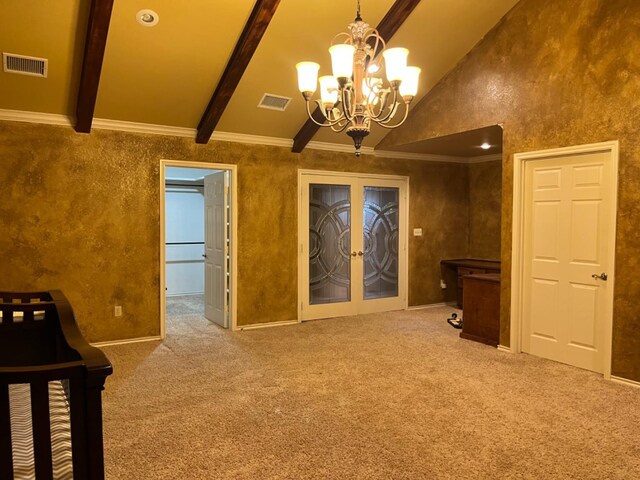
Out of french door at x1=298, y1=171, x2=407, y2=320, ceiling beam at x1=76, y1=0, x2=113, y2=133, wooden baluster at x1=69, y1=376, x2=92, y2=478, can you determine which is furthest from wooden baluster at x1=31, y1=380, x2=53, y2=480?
french door at x1=298, y1=171, x2=407, y2=320

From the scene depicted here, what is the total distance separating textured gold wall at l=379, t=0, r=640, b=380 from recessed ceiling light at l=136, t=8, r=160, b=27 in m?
3.20

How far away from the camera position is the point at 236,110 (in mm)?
5004

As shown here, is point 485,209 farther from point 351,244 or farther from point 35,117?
point 35,117

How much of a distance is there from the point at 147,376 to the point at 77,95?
2.66 meters

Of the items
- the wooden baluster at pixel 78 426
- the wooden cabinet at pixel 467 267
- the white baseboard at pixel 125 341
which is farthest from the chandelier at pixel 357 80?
the wooden cabinet at pixel 467 267

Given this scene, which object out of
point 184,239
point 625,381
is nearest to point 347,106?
point 625,381

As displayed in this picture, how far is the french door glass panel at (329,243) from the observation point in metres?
6.10

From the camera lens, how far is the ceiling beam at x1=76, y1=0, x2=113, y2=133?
3.29 m

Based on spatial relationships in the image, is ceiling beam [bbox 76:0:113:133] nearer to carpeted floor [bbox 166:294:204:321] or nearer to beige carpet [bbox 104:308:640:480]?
beige carpet [bbox 104:308:640:480]

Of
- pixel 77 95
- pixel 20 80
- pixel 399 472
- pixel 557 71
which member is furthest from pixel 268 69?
pixel 399 472

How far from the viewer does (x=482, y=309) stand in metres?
5.00

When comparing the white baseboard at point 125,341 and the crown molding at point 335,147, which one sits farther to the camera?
the crown molding at point 335,147

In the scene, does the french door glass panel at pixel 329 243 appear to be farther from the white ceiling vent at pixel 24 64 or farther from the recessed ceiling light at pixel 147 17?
the white ceiling vent at pixel 24 64

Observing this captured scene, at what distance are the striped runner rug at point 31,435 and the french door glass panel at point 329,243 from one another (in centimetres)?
395
